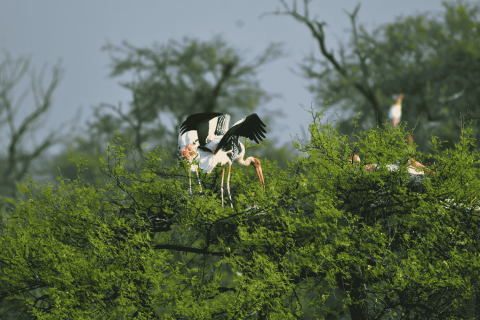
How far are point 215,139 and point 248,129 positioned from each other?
0.56 m

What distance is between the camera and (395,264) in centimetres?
421

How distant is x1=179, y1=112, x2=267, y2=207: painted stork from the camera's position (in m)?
5.36

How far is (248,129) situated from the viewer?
542 centimetres

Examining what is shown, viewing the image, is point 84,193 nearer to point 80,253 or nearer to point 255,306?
point 80,253

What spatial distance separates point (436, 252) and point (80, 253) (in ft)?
13.1

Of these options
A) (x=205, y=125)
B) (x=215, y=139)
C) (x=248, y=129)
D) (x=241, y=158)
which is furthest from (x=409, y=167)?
(x=205, y=125)

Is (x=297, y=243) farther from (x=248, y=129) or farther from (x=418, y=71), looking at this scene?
(x=418, y=71)

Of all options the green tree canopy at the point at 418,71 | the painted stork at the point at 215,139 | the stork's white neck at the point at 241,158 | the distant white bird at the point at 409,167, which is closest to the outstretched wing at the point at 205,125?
the painted stork at the point at 215,139

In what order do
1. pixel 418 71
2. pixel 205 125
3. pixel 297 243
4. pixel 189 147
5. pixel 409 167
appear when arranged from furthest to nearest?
pixel 418 71 → pixel 205 125 → pixel 189 147 → pixel 297 243 → pixel 409 167

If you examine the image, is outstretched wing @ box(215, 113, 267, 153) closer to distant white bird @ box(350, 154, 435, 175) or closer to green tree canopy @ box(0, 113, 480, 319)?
green tree canopy @ box(0, 113, 480, 319)

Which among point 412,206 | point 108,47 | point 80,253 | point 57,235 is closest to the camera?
point 412,206

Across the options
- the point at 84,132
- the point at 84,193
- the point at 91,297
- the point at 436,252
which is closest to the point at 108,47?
the point at 84,132

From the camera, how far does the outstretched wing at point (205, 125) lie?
5.78m

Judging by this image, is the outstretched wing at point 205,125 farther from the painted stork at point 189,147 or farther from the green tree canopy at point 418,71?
the green tree canopy at point 418,71
